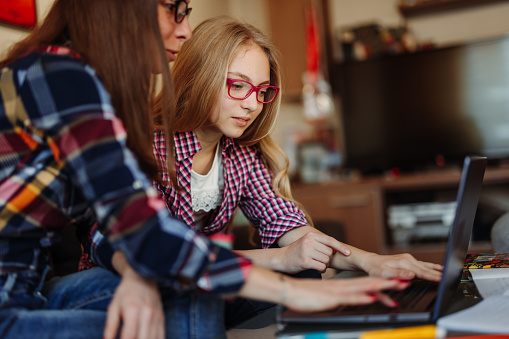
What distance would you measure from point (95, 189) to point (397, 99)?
2.97m

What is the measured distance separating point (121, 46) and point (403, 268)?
0.65m

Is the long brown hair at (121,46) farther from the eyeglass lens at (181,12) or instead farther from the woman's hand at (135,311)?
the woman's hand at (135,311)

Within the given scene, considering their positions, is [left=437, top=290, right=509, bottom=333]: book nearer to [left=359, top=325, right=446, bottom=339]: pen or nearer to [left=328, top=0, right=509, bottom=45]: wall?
[left=359, top=325, right=446, bottom=339]: pen

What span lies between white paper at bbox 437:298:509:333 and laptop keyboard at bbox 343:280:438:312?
75mm

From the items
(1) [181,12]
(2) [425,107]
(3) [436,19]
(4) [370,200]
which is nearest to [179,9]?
(1) [181,12]

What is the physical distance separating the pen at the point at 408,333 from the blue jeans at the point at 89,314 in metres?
0.23

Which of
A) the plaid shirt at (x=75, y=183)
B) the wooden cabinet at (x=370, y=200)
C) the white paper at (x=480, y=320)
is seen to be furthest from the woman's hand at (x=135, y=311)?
the wooden cabinet at (x=370, y=200)

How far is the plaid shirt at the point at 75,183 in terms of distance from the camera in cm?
70

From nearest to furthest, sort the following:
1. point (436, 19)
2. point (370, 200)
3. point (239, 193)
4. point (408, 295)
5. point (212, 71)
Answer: point (408, 295) → point (212, 71) → point (239, 193) → point (370, 200) → point (436, 19)

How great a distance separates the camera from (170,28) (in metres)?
0.93

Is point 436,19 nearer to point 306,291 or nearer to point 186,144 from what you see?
point 186,144

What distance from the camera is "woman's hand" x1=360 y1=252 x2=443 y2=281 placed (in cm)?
102

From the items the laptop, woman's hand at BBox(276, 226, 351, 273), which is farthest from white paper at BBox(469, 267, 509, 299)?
woman's hand at BBox(276, 226, 351, 273)

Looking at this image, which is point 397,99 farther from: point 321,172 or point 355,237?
point 355,237
